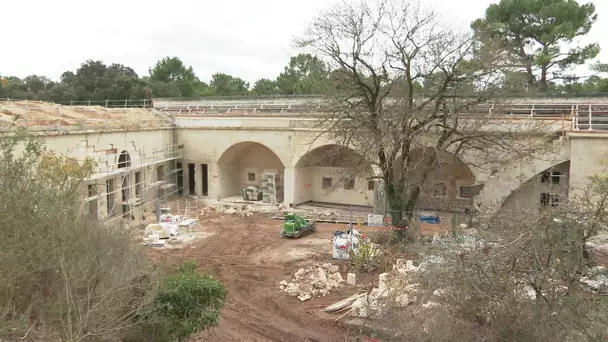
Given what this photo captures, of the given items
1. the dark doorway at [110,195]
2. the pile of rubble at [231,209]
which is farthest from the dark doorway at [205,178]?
the dark doorway at [110,195]

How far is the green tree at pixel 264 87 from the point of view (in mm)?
54116

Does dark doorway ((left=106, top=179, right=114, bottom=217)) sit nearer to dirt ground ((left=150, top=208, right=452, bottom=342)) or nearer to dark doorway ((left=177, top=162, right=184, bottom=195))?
dirt ground ((left=150, top=208, right=452, bottom=342))

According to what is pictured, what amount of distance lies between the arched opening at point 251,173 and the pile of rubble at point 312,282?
1152 centimetres

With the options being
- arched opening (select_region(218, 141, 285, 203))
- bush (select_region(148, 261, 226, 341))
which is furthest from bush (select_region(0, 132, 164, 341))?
arched opening (select_region(218, 141, 285, 203))

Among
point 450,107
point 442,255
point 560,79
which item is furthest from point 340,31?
point 560,79

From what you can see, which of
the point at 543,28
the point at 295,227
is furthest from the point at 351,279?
the point at 543,28

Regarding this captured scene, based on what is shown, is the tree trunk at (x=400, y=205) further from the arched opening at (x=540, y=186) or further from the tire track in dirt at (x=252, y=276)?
the arched opening at (x=540, y=186)

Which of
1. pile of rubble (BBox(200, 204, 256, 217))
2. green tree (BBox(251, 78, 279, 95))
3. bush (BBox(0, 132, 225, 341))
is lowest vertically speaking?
pile of rubble (BBox(200, 204, 256, 217))

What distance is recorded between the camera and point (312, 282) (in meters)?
13.2

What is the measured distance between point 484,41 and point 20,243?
14.2 meters

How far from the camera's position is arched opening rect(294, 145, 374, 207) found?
80.2ft

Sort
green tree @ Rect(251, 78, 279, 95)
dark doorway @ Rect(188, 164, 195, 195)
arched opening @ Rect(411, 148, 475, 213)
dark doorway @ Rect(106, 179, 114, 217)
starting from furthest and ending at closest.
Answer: green tree @ Rect(251, 78, 279, 95), dark doorway @ Rect(188, 164, 195, 195), arched opening @ Rect(411, 148, 475, 213), dark doorway @ Rect(106, 179, 114, 217)

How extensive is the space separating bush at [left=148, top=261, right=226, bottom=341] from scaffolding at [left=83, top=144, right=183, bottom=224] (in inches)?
371

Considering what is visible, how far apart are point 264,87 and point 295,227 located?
38.7 metres
